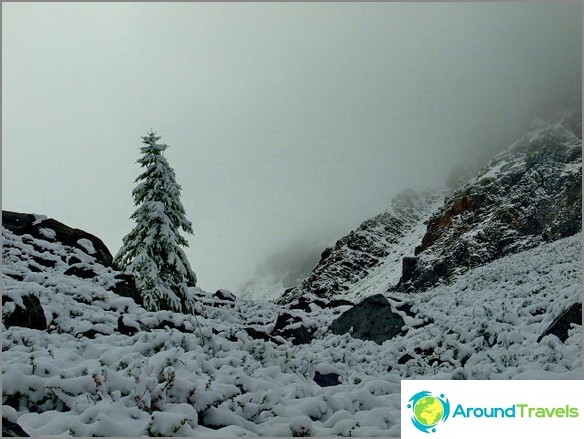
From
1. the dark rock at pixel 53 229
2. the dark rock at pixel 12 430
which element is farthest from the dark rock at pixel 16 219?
the dark rock at pixel 12 430

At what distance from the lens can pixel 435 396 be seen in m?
6.14

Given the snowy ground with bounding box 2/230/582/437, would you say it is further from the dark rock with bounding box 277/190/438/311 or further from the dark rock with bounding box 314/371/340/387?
the dark rock with bounding box 277/190/438/311

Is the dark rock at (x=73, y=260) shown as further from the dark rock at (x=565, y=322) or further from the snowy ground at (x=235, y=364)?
the dark rock at (x=565, y=322)

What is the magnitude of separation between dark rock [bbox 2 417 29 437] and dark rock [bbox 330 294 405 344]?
894 centimetres

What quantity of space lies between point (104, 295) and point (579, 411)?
1140cm

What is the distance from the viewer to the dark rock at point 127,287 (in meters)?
15.6

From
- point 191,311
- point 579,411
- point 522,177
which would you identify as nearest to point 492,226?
point 522,177

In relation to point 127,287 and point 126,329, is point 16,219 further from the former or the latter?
point 126,329

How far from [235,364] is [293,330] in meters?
5.90

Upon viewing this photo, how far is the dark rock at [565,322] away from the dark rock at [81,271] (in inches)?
525

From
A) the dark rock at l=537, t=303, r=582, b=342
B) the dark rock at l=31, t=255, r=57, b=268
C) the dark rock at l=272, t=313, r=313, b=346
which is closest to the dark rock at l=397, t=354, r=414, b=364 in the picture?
the dark rock at l=537, t=303, r=582, b=342

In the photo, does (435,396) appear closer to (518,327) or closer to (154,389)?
(154,389)

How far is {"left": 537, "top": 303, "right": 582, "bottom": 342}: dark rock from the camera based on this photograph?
9.75 metres

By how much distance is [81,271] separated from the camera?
53.0ft
